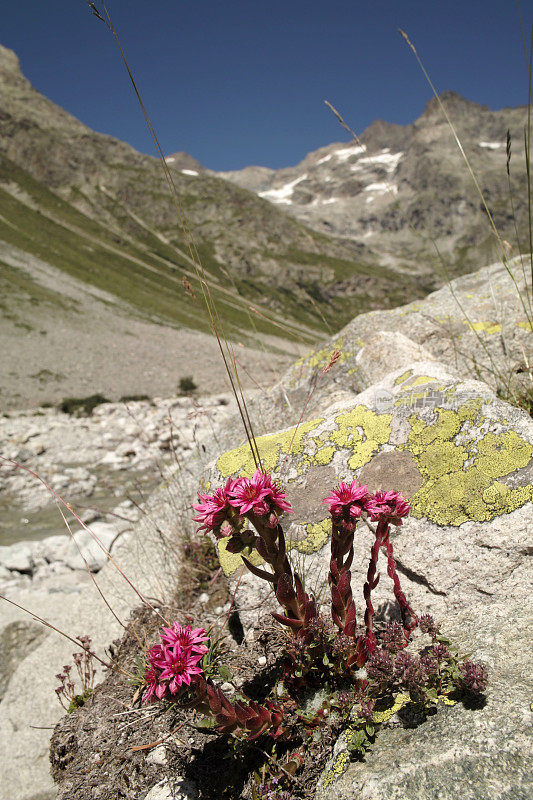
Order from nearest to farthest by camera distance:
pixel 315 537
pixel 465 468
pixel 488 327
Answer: pixel 465 468 → pixel 315 537 → pixel 488 327

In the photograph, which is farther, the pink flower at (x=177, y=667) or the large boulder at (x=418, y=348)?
the large boulder at (x=418, y=348)

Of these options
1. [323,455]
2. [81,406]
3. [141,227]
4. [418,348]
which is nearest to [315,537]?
[323,455]

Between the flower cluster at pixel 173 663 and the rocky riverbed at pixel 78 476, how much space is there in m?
3.07

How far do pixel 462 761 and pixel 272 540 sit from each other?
1238 mm

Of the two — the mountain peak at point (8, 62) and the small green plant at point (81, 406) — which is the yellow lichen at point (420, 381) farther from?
the mountain peak at point (8, 62)

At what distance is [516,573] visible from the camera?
2.81 m

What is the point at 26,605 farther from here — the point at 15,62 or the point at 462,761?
the point at 15,62

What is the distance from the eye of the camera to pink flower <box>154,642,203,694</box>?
1.84 meters

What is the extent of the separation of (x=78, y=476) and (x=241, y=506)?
43.0ft

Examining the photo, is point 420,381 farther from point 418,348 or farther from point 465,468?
point 418,348

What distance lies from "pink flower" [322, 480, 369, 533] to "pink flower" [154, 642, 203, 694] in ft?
3.18

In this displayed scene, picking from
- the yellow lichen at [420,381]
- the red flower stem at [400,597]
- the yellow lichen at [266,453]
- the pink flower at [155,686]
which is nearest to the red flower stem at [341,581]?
the red flower stem at [400,597]

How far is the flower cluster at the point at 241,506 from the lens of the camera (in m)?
2.08

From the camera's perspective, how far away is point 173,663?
1.91 m
